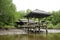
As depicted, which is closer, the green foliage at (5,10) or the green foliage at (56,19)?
the green foliage at (5,10)

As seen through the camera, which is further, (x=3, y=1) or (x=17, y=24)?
(x=17, y=24)

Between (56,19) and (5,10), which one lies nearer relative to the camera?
(5,10)

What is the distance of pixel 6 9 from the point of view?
22625 mm

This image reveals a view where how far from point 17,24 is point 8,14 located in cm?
636

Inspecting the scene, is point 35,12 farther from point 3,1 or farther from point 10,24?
point 10,24

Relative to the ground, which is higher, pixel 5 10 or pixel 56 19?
pixel 5 10

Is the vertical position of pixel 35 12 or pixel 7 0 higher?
pixel 7 0

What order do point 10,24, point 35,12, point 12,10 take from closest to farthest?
1. point 35,12
2. point 12,10
3. point 10,24

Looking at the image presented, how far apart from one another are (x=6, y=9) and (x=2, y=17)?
133 centimetres

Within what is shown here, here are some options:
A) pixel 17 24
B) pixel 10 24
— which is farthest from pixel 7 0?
pixel 17 24

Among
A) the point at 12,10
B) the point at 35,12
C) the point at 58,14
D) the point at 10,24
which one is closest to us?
the point at 35,12

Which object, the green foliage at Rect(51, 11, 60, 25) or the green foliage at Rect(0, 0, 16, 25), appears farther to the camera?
the green foliage at Rect(51, 11, 60, 25)

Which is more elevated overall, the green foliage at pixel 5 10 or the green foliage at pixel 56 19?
the green foliage at pixel 5 10

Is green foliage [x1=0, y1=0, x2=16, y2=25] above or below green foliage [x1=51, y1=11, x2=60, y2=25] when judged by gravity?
above
